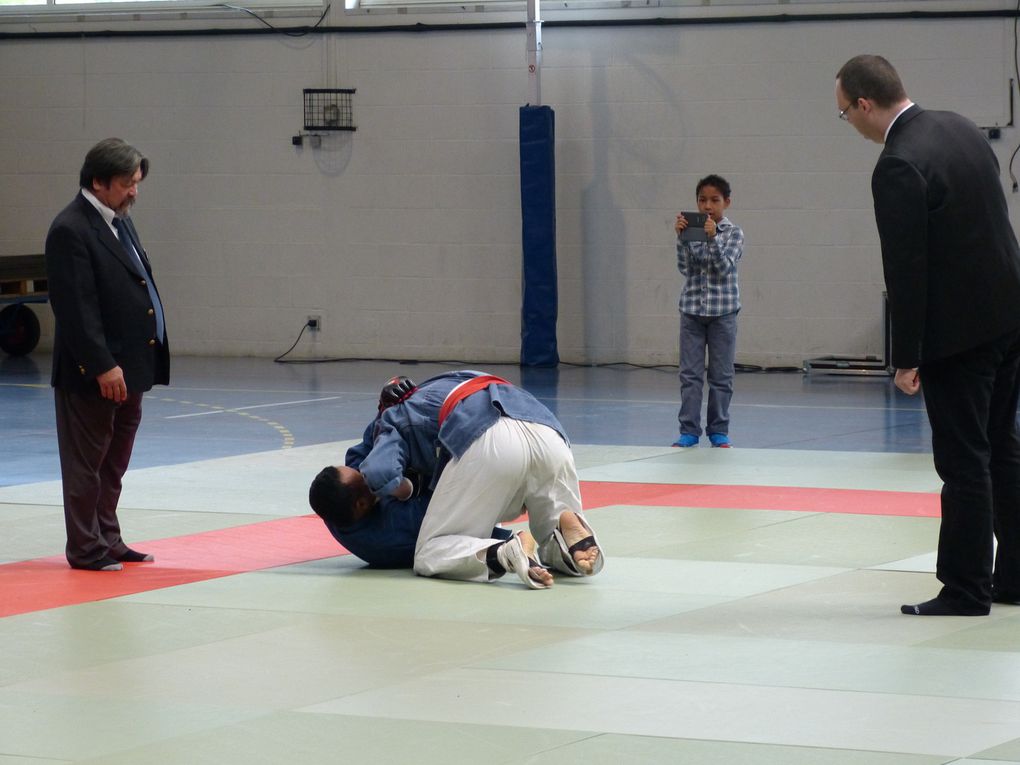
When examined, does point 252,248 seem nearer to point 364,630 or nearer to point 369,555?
point 369,555

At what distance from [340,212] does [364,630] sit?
527 inches

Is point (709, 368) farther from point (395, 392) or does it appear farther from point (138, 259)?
point (138, 259)

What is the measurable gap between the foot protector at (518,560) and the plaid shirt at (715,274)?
15.6 feet

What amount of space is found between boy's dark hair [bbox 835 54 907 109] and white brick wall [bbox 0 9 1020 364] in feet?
36.0

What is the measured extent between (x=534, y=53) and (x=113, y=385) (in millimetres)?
11430

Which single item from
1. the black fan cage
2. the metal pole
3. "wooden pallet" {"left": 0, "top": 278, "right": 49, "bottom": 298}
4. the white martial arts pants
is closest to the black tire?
"wooden pallet" {"left": 0, "top": 278, "right": 49, "bottom": 298}

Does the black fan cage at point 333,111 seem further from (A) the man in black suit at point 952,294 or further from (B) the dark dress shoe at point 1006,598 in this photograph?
(B) the dark dress shoe at point 1006,598

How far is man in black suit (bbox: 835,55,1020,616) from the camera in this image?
5.33 meters

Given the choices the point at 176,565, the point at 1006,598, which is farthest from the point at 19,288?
the point at 1006,598

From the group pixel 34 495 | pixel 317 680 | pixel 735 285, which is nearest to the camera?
pixel 317 680

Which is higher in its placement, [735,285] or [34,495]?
[735,285]

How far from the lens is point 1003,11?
1582 centimetres

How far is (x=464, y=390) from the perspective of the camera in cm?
642

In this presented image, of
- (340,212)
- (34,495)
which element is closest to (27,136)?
(340,212)
